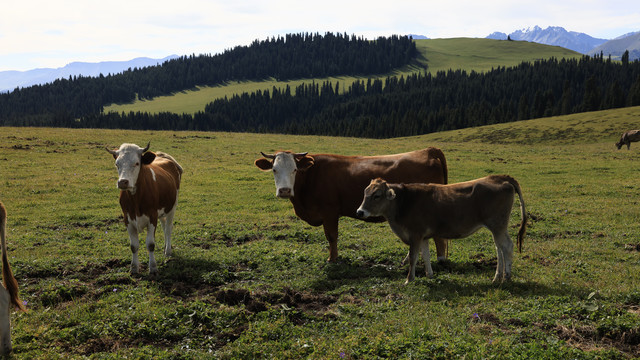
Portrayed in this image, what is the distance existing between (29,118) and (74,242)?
226365 millimetres

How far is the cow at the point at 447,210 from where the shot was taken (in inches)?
345

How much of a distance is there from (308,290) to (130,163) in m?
5.19

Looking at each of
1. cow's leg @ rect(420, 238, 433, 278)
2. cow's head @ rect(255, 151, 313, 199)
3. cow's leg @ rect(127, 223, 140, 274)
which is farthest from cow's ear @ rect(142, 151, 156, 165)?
cow's leg @ rect(420, 238, 433, 278)

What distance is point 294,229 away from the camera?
48.5 ft

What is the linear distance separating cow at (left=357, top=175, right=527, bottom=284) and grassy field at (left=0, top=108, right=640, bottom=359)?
0.82 meters

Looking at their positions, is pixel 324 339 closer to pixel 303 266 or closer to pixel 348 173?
pixel 303 266

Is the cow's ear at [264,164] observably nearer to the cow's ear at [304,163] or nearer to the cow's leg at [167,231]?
the cow's ear at [304,163]

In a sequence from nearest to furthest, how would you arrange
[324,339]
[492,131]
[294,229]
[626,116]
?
[324,339]
[294,229]
[626,116]
[492,131]

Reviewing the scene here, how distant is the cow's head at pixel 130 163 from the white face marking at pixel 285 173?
10.2 feet

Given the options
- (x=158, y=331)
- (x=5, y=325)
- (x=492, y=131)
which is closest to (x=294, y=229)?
(x=158, y=331)

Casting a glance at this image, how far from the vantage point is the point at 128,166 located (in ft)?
32.1

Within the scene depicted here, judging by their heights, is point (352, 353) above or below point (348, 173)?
below

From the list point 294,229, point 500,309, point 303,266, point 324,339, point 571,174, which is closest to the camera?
point 324,339

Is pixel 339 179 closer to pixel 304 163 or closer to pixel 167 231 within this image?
pixel 304 163
